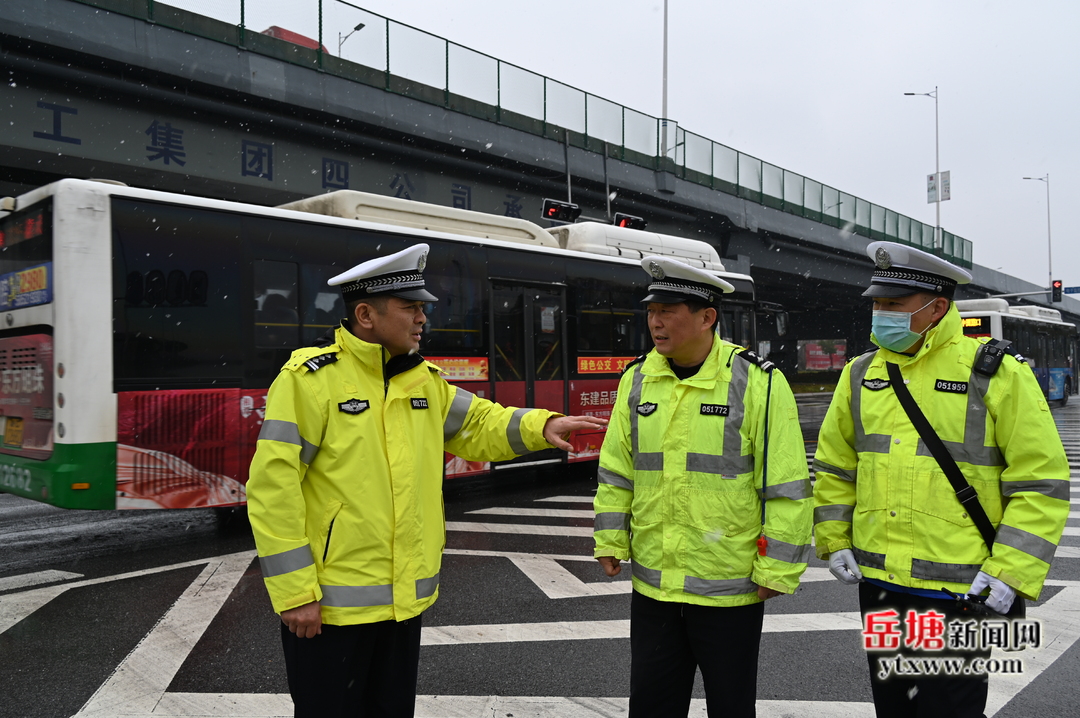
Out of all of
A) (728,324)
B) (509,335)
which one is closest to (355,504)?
(509,335)

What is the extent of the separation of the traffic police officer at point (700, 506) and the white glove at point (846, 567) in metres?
0.19

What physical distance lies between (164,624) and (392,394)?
348 centimetres

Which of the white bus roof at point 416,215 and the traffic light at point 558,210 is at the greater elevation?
the traffic light at point 558,210

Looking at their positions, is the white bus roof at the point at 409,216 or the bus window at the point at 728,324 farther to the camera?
the bus window at the point at 728,324

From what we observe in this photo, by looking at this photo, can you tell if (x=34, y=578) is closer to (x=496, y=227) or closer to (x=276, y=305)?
(x=276, y=305)

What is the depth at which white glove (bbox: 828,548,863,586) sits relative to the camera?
3.01 meters

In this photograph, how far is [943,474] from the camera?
Result: 9.23ft

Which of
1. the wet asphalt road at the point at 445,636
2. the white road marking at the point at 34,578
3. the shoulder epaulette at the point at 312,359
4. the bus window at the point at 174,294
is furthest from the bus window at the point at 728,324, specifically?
the shoulder epaulette at the point at 312,359

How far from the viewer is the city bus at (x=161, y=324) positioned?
6.61m

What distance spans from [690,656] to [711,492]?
0.63m

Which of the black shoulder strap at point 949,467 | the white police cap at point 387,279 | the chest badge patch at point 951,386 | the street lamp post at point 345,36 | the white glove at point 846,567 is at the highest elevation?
the street lamp post at point 345,36

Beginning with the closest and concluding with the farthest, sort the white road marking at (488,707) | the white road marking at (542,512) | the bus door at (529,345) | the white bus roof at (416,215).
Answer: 1. the white road marking at (488,707)
2. the white bus roof at (416,215)
3. the white road marking at (542,512)
4. the bus door at (529,345)

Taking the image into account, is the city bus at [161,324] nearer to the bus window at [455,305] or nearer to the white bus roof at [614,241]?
the bus window at [455,305]

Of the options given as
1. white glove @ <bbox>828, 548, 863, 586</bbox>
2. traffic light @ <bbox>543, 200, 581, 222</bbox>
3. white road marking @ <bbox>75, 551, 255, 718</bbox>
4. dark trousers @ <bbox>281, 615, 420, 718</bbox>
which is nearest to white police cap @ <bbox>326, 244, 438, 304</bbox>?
dark trousers @ <bbox>281, 615, 420, 718</bbox>
